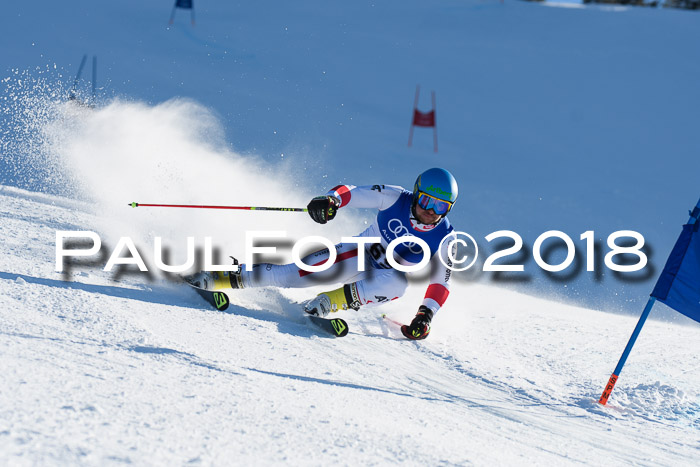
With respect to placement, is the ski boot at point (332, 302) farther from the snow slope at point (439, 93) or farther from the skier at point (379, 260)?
the snow slope at point (439, 93)

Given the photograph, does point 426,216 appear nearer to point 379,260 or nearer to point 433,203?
point 433,203

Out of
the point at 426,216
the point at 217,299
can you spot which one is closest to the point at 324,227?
the point at 426,216

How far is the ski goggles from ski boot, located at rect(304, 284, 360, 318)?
2.35ft

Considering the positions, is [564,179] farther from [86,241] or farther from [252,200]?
[86,241]

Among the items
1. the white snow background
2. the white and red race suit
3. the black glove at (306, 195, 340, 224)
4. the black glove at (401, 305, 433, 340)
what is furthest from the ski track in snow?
the black glove at (306, 195, 340, 224)

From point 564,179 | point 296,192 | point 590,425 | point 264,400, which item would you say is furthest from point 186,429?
point 564,179

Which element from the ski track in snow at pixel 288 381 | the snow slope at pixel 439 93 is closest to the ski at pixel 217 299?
the ski track in snow at pixel 288 381

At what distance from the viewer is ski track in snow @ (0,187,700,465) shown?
237 centimetres

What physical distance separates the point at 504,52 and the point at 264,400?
18920mm

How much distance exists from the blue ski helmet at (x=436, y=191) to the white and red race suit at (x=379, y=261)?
19 centimetres

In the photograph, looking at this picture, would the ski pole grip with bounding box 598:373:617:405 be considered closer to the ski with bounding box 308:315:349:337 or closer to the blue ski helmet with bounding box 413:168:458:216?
the blue ski helmet with bounding box 413:168:458:216

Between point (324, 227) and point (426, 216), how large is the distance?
286 centimetres

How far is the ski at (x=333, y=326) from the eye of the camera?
4.31 meters

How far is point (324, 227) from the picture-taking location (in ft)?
24.3
